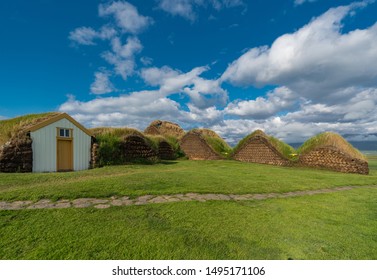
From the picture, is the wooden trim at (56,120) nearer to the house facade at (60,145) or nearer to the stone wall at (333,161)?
the house facade at (60,145)

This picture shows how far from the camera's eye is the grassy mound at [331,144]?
15586 millimetres

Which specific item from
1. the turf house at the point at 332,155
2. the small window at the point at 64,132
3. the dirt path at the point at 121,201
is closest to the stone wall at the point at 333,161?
the turf house at the point at 332,155

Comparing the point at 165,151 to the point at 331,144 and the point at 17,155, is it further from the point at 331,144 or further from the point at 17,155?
the point at 331,144

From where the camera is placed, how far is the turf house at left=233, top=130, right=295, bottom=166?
1841 centimetres

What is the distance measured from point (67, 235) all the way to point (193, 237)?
6.90 feet

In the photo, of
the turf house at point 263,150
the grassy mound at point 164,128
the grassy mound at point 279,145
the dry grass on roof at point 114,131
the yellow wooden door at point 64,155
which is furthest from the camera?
the grassy mound at point 164,128

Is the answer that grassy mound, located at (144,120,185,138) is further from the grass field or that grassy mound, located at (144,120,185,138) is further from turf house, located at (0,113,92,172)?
the grass field

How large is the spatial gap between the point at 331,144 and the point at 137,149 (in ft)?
52.2

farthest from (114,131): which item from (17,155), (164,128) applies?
(164,128)

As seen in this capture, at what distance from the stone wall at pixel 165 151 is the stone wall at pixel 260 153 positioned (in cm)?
790

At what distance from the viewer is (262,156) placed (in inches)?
780

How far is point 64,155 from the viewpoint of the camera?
1269 cm

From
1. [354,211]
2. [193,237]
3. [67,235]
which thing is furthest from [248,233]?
[354,211]
